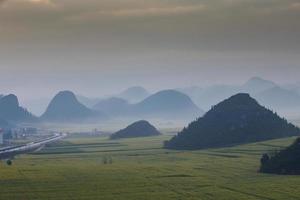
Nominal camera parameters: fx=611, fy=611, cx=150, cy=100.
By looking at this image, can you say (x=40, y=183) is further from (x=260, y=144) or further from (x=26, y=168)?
(x=260, y=144)

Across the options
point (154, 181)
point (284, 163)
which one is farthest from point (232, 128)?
point (154, 181)

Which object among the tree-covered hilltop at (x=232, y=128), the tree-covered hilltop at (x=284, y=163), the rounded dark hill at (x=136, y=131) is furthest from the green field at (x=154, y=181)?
the rounded dark hill at (x=136, y=131)

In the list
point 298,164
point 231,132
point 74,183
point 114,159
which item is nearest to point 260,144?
point 231,132

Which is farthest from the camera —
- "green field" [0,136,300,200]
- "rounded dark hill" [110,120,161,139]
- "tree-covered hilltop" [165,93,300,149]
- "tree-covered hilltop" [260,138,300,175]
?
"rounded dark hill" [110,120,161,139]

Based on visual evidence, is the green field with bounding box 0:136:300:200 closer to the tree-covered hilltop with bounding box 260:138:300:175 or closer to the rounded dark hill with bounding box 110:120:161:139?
the tree-covered hilltop with bounding box 260:138:300:175

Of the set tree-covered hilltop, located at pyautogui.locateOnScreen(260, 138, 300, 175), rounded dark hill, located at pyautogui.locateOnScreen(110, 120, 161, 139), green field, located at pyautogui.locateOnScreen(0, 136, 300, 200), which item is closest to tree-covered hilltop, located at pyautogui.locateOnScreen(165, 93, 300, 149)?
green field, located at pyautogui.locateOnScreen(0, 136, 300, 200)

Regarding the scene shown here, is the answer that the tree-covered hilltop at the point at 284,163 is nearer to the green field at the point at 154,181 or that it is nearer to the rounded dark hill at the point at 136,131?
the green field at the point at 154,181
